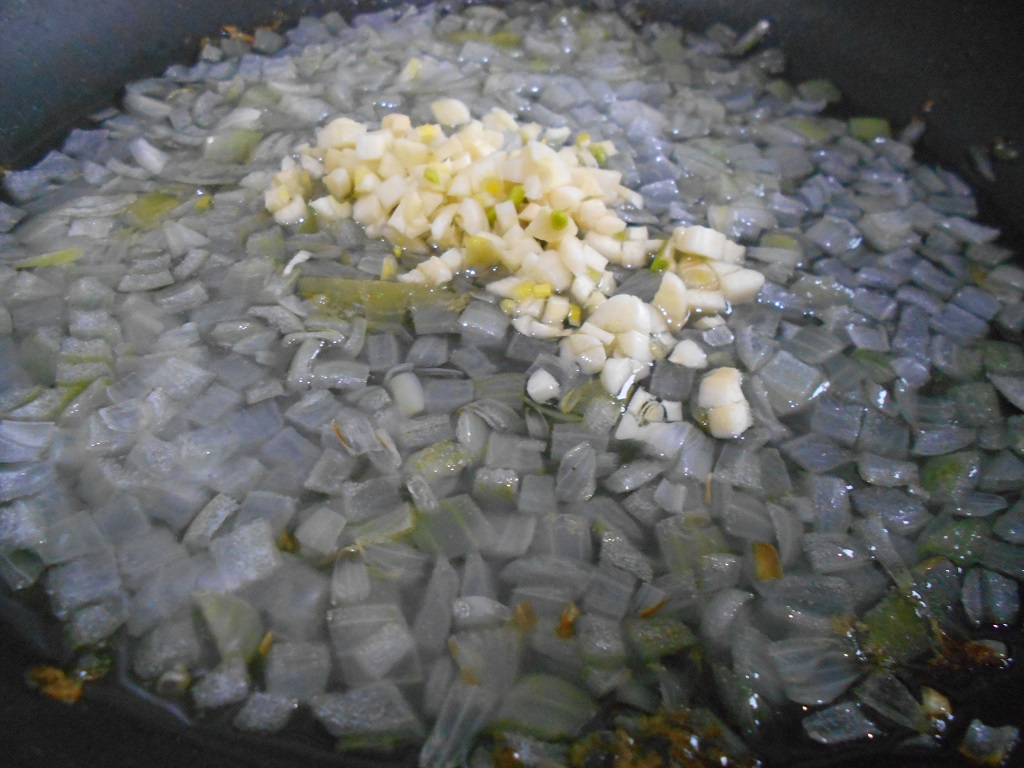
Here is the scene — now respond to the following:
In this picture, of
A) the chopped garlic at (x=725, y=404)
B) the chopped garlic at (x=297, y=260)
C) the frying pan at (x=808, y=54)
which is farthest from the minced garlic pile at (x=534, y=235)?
the frying pan at (x=808, y=54)

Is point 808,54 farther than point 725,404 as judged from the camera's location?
Yes

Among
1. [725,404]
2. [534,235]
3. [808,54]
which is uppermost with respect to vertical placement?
[808,54]

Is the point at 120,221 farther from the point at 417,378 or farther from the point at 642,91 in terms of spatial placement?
the point at 642,91

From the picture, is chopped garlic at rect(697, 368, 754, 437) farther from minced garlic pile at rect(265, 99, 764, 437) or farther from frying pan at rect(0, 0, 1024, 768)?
frying pan at rect(0, 0, 1024, 768)

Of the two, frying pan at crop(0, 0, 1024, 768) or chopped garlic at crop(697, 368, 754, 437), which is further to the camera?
frying pan at crop(0, 0, 1024, 768)

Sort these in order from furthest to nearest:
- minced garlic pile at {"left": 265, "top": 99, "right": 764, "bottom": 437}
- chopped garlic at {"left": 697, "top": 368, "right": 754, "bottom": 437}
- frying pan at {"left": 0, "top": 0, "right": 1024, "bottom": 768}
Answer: frying pan at {"left": 0, "top": 0, "right": 1024, "bottom": 768}, minced garlic pile at {"left": 265, "top": 99, "right": 764, "bottom": 437}, chopped garlic at {"left": 697, "top": 368, "right": 754, "bottom": 437}

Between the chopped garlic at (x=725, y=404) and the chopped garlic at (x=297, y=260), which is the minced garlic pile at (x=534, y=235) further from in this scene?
the chopped garlic at (x=297, y=260)

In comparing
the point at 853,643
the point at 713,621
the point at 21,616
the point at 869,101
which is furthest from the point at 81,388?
the point at 869,101

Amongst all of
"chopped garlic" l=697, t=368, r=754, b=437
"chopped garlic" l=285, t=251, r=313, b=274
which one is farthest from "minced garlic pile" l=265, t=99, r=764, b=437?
"chopped garlic" l=285, t=251, r=313, b=274

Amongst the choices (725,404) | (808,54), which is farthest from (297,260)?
(808,54)

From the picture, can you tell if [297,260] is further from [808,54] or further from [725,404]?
→ [808,54]
